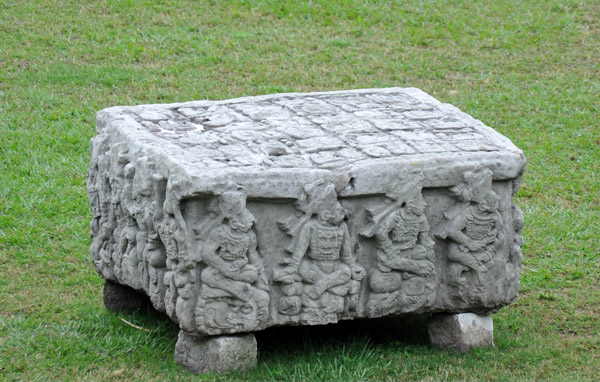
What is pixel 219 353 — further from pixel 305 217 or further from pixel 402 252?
pixel 402 252

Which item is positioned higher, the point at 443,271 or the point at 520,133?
the point at 443,271

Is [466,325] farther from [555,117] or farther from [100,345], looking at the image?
[555,117]

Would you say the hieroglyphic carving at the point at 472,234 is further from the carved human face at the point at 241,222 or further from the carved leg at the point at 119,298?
the carved leg at the point at 119,298

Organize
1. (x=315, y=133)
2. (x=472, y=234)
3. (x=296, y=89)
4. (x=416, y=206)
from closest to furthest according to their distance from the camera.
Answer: (x=416, y=206) < (x=472, y=234) < (x=315, y=133) < (x=296, y=89)

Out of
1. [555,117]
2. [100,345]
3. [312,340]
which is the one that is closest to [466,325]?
[312,340]

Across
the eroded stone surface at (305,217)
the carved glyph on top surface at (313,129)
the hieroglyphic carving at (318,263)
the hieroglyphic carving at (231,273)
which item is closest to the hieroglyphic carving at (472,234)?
the eroded stone surface at (305,217)

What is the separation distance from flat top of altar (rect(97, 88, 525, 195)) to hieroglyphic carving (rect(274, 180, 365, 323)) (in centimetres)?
21

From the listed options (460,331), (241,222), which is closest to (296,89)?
(460,331)

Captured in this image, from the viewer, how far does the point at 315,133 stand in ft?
21.3

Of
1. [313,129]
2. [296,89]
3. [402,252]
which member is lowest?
[296,89]

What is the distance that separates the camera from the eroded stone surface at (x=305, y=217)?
5.70 metres

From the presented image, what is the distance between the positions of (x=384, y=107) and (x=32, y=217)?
3.10 metres

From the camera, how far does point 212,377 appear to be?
5.86 metres

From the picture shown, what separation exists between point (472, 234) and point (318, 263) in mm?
927
